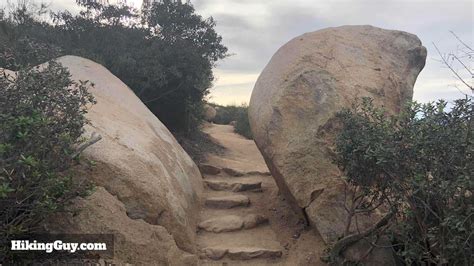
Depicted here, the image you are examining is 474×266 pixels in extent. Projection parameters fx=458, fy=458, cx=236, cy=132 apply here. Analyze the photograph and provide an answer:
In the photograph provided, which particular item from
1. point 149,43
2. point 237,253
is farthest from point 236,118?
point 237,253

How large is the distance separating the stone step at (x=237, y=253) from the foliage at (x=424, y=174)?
5.26 ft

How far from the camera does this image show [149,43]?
414 inches

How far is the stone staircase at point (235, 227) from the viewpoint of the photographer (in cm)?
586

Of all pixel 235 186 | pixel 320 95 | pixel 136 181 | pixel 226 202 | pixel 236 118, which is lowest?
pixel 226 202

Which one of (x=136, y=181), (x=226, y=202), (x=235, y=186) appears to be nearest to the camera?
(x=136, y=181)

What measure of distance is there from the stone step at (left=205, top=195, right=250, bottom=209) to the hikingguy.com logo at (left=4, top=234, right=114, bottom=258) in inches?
117

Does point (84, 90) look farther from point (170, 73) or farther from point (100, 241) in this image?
point (170, 73)

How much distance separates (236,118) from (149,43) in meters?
8.43

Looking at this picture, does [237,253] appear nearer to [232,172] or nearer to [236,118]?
[232,172]

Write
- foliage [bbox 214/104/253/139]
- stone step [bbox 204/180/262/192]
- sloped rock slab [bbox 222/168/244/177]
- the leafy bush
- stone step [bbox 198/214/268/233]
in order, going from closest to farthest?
1. the leafy bush
2. stone step [bbox 198/214/268/233]
3. stone step [bbox 204/180/262/192]
4. sloped rock slab [bbox 222/168/244/177]
5. foliage [bbox 214/104/253/139]

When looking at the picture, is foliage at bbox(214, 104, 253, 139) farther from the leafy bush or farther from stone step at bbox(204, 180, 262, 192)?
the leafy bush

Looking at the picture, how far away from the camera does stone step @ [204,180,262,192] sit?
26.3 feet

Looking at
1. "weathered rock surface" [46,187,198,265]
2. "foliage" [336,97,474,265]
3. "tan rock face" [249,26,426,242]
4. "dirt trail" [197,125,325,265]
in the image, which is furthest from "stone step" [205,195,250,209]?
"foliage" [336,97,474,265]

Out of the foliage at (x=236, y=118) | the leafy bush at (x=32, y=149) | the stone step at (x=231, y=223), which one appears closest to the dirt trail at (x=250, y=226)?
the stone step at (x=231, y=223)
